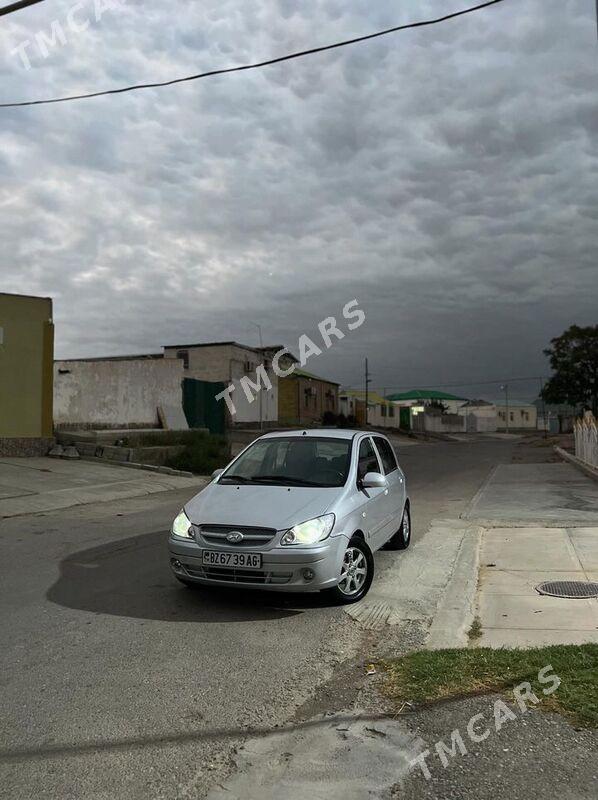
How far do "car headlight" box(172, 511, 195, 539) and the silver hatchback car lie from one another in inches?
0.5

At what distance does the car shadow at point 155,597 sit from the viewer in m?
5.65

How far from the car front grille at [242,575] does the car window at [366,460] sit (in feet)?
5.35

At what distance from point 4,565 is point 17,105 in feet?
22.0

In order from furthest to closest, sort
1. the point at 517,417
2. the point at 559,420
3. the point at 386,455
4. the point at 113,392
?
the point at 517,417 < the point at 559,420 < the point at 113,392 < the point at 386,455

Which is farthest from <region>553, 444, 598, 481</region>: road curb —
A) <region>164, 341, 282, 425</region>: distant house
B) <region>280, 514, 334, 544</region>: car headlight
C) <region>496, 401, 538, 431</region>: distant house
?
<region>496, 401, 538, 431</region>: distant house

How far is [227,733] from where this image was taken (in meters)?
Result: 3.55

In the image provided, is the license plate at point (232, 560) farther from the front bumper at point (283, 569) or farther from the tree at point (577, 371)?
the tree at point (577, 371)

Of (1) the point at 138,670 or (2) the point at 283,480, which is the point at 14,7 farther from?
(1) the point at 138,670

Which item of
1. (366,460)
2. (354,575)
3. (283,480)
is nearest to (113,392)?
(366,460)

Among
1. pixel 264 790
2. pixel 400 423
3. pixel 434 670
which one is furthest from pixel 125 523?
pixel 400 423

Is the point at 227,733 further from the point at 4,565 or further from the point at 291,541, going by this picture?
the point at 4,565

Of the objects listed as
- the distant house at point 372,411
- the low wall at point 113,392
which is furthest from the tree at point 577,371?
the low wall at point 113,392

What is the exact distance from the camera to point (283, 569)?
17.9 feet

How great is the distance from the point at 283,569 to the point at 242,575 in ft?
→ 1.19
